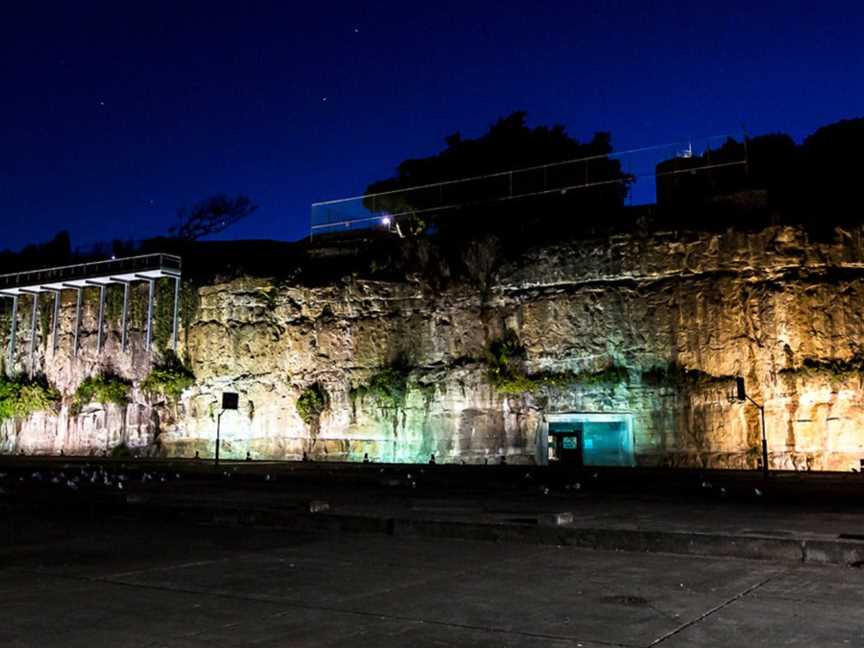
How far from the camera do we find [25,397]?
148ft

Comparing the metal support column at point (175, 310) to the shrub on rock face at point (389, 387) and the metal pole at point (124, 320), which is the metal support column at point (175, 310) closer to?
the metal pole at point (124, 320)

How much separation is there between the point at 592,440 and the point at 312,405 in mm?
13061

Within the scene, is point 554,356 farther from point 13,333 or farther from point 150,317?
point 13,333

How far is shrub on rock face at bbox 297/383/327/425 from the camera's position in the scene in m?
37.7

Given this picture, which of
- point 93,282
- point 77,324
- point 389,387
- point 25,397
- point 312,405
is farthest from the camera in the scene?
point 25,397

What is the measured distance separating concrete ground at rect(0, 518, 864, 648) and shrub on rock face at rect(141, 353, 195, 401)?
102ft

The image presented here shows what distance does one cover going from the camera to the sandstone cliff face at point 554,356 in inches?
1193

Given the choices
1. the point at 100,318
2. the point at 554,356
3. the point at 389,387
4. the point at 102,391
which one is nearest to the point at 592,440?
the point at 554,356

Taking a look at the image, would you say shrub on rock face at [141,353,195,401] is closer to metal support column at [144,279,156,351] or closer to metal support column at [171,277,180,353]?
metal support column at [171,277,180,353]

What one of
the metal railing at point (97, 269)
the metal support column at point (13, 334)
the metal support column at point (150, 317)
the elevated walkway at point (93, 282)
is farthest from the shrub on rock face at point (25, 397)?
the metal support column at point (150, 317)

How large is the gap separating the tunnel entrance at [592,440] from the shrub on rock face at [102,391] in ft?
74.9

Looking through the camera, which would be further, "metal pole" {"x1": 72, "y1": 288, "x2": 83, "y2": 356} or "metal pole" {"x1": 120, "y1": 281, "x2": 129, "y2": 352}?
"metal pole" {"x1": 72, "y1": 288, "x2": 83, "y2": 356}

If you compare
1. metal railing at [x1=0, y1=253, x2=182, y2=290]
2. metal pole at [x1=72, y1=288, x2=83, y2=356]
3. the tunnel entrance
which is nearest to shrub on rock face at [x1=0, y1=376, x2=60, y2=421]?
metal pole at [x1=72, y1=288, x2=83, y2=356]

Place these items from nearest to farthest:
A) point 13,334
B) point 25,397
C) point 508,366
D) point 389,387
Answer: point 508,366
point 389,387
point 25,397
point 13,334
